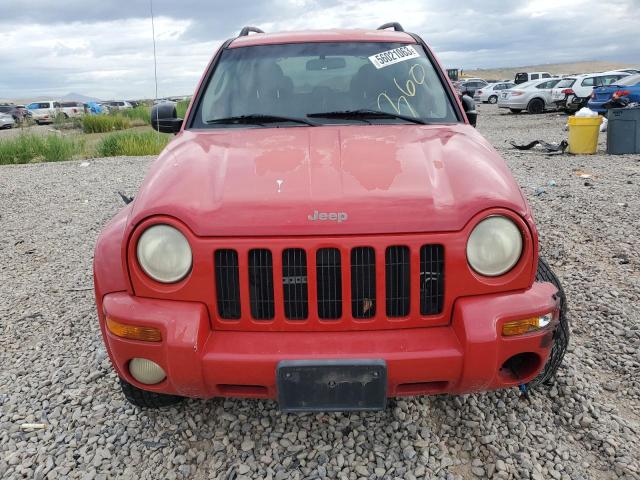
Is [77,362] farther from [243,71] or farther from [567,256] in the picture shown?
[567,256]

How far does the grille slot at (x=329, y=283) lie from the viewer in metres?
2.07

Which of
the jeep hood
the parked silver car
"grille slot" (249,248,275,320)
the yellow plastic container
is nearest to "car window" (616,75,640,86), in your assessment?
the parked silver car

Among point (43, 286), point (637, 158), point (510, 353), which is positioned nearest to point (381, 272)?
point (510, 353)

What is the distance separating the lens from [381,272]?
2.06 metres

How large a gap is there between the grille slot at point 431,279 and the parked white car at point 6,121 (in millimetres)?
36327

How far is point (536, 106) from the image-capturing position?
965 inches

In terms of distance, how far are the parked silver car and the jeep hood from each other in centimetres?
2390

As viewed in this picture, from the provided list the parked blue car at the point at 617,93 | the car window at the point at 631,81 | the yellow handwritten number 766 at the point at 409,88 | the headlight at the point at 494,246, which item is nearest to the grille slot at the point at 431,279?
the headlight at the point at 494,246

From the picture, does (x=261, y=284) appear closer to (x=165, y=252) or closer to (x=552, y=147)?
(x=165, y=252)

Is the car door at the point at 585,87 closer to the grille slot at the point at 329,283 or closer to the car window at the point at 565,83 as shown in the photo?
the car window at the point at 565,83

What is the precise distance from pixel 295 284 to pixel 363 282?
0.26m

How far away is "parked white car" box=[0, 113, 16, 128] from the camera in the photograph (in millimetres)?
32312

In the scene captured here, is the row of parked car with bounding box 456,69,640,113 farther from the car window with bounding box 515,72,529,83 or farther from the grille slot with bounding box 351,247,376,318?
the grille slot with bounding box 351,247,376,318

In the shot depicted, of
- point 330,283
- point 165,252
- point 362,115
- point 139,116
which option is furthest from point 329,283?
point 139,116
